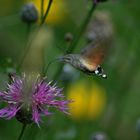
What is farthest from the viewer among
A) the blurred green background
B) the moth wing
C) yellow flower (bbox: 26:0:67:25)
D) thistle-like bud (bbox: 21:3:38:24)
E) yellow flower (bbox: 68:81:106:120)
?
yellow flower (bbox: 26:0:67:25)

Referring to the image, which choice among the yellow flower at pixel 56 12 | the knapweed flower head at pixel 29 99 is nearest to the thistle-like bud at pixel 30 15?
the knapweed flower head at pixel 29 99

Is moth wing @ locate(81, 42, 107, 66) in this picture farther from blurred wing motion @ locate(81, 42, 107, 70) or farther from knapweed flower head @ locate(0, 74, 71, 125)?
knapweed flower head @ locate(0, 74, 71, 125)

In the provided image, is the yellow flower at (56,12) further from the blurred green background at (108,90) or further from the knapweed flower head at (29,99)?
the knapweed flower head at (29,99)

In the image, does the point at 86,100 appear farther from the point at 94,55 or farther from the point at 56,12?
the point at 94,55

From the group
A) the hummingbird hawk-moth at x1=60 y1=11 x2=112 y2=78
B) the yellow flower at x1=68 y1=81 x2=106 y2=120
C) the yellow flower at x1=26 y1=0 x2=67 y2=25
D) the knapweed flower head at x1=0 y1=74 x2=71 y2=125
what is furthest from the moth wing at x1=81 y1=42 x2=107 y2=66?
the yellow flower at x1=26 y1=0 x2=67 y2=25

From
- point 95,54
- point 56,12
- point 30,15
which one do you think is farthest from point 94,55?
point 56,12

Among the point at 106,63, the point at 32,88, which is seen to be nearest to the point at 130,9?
the point at 106,63
